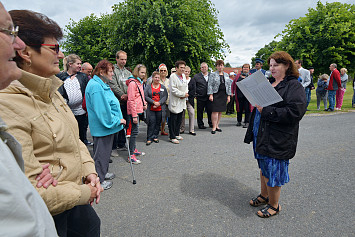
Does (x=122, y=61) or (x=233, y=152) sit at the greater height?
(x=122, y=61)

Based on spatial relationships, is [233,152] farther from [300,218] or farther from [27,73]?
[27,73]

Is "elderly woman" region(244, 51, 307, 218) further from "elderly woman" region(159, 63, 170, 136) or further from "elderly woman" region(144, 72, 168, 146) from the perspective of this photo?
"elderly woman" region(159, 63, 170, 136)

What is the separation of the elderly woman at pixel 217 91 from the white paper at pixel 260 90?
4.69m

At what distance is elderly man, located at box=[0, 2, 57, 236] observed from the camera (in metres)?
0.63

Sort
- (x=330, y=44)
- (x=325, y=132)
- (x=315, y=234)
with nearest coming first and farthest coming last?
(x=315, y=234) → (x=325, y=132) → (x=330, y=44)

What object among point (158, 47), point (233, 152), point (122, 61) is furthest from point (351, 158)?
point (158, 47)

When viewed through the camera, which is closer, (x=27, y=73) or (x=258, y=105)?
(x=27, y=73)

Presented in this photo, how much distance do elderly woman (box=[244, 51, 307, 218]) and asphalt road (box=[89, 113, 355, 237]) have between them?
0.37 metres

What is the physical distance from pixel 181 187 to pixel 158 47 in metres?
10.6

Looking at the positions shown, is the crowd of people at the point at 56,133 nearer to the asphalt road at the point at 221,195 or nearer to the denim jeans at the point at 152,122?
the asphalt road at the point at 221,195

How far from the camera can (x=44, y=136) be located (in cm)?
131

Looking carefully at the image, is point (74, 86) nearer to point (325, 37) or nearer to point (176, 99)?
point (176, 99)

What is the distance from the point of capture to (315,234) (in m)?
2.49

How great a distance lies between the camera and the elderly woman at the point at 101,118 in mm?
3465
